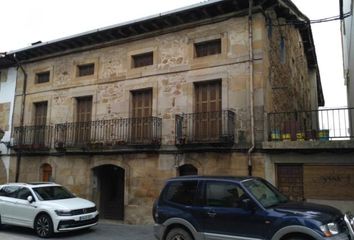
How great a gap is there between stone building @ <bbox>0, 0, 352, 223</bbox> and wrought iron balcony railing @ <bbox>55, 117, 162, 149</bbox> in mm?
43

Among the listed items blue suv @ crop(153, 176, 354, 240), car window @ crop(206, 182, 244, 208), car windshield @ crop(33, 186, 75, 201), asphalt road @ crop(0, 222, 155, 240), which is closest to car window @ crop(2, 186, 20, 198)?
car windshield @ crop(33, 186, 75, 201)

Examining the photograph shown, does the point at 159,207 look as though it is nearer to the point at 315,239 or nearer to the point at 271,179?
the point at 315,239

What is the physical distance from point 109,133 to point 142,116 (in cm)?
150

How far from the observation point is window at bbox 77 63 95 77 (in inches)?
623

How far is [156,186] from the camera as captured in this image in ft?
43.4

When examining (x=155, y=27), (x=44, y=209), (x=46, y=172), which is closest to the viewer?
(x=44, y=209)

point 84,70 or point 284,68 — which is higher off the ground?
point 84,70

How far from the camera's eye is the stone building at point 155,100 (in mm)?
11977

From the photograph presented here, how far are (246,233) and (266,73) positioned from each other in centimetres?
633

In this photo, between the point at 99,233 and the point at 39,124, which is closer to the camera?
the point at 99,233

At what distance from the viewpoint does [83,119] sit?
15742mm

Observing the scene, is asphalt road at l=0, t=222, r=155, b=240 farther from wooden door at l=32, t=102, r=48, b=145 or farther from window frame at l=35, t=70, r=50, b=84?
window frame at l=35, t=70, r=50, b=84

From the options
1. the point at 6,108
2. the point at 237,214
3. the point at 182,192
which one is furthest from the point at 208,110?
the point at 6,108

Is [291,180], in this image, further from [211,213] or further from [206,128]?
[211,213]
